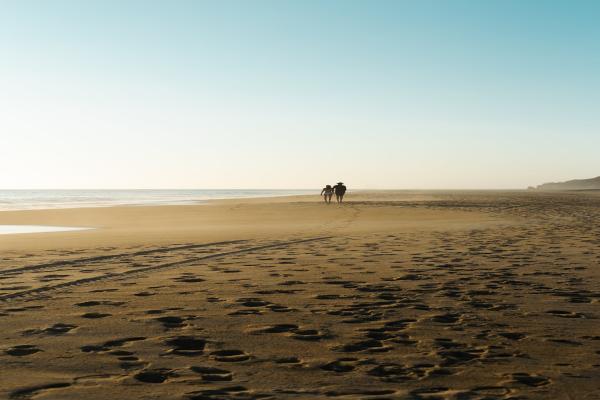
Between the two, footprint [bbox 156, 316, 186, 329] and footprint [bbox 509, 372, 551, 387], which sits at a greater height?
footprint [bbox 156, 316, 186, 329]

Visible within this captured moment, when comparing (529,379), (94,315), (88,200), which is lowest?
(529,379)

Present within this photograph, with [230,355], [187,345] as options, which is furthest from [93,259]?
[230,355]

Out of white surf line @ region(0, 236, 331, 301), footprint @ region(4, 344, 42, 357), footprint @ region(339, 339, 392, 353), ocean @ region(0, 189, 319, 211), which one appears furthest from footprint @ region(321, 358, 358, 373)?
ocean @ region(0, 189, 319, 211)

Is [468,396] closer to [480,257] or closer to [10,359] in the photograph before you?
[10,359]

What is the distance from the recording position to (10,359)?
16.8ft

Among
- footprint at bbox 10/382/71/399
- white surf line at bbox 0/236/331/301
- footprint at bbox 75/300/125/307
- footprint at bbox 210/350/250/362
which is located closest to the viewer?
footprint at bbox 10/382/71/399

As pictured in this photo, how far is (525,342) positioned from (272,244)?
34.5ft

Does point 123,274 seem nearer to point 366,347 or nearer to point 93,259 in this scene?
point 93,259

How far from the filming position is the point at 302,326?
6.40m

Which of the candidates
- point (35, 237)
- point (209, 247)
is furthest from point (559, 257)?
point (35, 237)

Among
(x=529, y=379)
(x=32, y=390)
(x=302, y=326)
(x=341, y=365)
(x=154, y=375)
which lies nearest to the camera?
(x=32, y=390)

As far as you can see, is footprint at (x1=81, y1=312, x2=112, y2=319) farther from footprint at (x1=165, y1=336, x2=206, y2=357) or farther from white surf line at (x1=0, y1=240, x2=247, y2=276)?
white surf line at (x1=0, y1=240, x2=247, y2=276)

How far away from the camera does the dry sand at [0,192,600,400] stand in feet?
14.8

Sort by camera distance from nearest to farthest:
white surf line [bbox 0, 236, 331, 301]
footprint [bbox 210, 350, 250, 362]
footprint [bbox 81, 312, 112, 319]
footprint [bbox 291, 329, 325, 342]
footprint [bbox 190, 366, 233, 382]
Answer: footprint [bbox 190, 366, 233, 382]
footprint [bbox 210, 350, 250, 362]
footprint [bbox 291, 329, 325, 342]
footprint [bbox 81, 312, 112, 319]
white surf line [bbox 0, 236, 331, 301]
